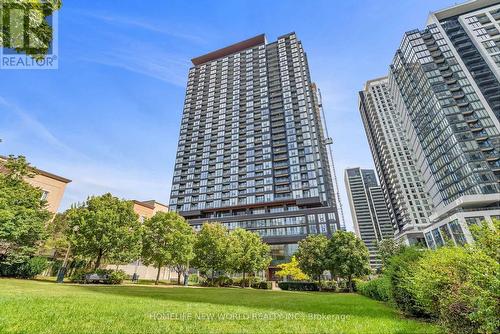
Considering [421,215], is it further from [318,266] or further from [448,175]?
[318,266]

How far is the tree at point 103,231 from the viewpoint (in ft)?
88.0

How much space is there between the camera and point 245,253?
1629 inches

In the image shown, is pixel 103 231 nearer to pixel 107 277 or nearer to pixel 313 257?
pixel 107 277

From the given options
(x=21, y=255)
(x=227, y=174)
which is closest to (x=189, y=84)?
(x=227, y=174)

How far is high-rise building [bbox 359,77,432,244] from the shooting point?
337 ft

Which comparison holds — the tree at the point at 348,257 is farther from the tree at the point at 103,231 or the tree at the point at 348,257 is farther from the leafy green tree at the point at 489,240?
the leafy green tree at the point at 489,240

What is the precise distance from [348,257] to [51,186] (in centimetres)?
5026

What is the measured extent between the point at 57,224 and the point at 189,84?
322ft

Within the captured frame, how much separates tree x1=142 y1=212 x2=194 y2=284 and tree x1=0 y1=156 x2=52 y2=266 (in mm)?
11491

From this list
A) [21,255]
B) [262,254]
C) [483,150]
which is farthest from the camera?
[483,150]

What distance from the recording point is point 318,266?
38.7 metres

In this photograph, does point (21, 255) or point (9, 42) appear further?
point (21, 255)

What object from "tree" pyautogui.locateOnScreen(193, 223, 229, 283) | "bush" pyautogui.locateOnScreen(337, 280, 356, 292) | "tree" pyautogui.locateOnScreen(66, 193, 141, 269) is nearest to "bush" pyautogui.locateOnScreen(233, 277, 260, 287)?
"tree" pyautogui.locateOnScreen(193, 223, 229, 283)

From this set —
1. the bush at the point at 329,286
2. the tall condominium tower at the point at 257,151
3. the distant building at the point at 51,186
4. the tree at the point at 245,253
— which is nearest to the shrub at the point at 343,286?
the bush at the point at 329,286
